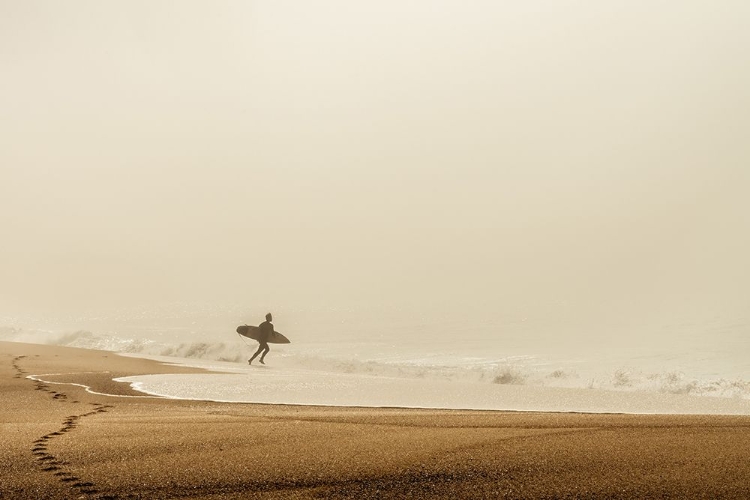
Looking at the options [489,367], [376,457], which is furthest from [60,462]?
[489,367]

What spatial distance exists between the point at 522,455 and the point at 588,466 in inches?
20.6

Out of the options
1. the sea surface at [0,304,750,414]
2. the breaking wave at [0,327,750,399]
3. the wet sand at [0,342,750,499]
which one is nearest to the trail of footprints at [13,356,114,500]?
the wet sand at [0,342,750,499]

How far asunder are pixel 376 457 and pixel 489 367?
19945 millimetres

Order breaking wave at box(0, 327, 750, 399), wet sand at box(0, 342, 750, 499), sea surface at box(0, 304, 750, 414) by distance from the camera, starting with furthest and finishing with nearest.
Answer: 1. breaking wave at box(0, 327, 750, 399)
2. sea surface at box(0, 304, 750, 414)
3. wet sand at box(0, 342, 750, 499)

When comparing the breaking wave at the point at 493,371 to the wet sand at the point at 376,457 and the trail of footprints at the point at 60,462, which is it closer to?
the wet sand at the point at 376,457

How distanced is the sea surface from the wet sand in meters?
4.34

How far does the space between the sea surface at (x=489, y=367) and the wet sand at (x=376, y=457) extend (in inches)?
171

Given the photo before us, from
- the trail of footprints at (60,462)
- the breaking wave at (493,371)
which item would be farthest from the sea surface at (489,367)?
the trail of footprints at (60,462)

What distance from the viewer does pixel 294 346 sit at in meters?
39.5

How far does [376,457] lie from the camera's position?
5.23m

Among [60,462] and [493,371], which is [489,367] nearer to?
[493,371]

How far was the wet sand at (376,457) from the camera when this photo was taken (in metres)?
4.45

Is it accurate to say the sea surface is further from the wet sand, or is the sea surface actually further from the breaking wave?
the wet sand

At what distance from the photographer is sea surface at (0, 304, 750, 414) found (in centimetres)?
1230
